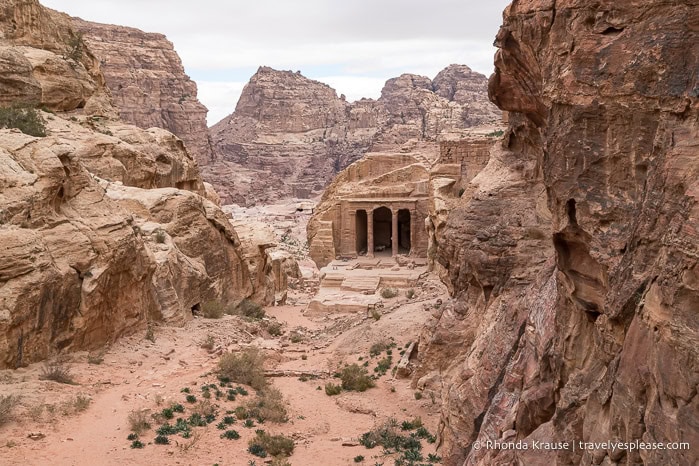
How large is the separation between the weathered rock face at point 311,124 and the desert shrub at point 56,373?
70.5 metres

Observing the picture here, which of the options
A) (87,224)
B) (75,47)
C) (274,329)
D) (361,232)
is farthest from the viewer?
(361,232)

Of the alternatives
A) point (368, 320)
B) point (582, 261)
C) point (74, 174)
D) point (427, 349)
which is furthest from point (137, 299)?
point (582, 261)

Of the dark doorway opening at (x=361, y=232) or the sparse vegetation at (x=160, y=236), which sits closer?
the sparse vegetation at (x=160, y=236)

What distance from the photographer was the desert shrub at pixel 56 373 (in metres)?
13.0

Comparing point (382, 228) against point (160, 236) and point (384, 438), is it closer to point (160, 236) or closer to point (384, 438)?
point (160, 236)

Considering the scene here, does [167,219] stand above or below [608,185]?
below

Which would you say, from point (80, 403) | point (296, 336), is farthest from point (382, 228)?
point (80, 403)

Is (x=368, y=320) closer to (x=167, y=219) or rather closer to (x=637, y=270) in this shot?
(x=167, y=219)

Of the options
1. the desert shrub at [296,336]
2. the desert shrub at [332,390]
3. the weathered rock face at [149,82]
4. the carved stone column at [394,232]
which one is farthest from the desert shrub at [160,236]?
the weathered rock face at [149,82]

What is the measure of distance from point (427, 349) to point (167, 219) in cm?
1106

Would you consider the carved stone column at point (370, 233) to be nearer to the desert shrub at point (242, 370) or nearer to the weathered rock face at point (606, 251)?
the desert shrub at point (242, 370)

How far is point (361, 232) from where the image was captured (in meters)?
39.6

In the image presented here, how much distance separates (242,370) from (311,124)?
10458 cm

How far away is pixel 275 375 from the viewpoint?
18.0 meters
